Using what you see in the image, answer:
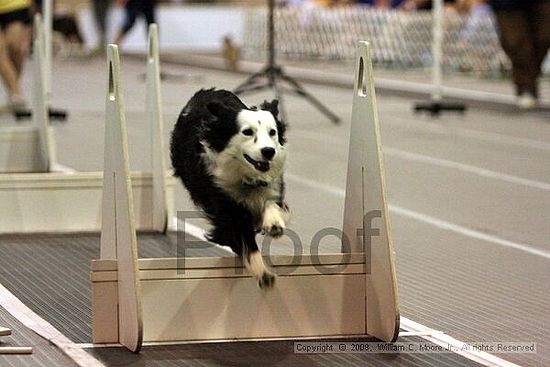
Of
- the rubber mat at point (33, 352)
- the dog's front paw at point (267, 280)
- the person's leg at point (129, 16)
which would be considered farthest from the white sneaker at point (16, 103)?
the dog's front paw at point (267, 280)

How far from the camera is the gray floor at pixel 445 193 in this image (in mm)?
5086

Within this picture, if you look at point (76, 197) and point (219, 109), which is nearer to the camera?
point (219, 109)

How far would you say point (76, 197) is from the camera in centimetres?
655

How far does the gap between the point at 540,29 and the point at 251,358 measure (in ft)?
28.5

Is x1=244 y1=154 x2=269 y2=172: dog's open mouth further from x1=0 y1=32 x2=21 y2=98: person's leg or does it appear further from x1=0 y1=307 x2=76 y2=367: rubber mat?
x1=0 y1=32 x2=21 y2=98: person's leg

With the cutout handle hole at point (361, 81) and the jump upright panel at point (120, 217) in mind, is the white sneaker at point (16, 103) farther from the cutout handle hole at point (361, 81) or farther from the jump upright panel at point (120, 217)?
the cutout handle hole at point (361, 81)

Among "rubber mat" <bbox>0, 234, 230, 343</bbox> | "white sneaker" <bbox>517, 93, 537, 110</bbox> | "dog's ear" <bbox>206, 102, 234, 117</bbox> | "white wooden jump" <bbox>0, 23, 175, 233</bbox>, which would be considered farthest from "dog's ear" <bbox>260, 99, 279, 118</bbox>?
"white sneaker" <bbox>517, 93, 537, 110</bbox>

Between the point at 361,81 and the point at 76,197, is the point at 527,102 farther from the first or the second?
the point at 361,81

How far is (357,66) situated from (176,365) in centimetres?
126

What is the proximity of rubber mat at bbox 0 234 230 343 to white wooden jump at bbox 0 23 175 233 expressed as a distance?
4.3 inches

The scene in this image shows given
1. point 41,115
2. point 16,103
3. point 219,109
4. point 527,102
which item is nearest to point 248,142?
point 219,109

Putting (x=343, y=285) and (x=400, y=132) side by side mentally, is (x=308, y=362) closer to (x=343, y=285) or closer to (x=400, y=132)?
(x=343, y=285)

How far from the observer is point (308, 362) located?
4188 millimetres

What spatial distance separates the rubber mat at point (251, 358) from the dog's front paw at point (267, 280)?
0.21 m
